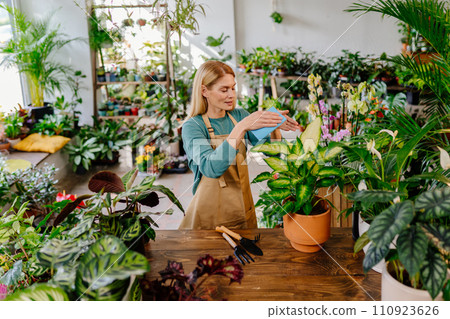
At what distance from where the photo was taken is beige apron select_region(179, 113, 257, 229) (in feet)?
5.85

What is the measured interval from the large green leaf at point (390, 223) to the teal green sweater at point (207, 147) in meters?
0.78

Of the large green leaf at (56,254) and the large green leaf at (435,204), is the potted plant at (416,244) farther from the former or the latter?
the large green leaf at (56,254)

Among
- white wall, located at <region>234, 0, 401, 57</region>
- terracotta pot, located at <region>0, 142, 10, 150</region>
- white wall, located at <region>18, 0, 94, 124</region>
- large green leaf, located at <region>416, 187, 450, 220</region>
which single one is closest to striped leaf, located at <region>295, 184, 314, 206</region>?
large green leaf, located at <region>416, 187, 450, 220</region>

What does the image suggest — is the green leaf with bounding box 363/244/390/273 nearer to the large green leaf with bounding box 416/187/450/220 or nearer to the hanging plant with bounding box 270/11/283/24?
the large green leaf with bounding box 416/187/450/220

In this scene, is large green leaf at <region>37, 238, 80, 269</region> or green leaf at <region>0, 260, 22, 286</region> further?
green leaf at <region>0, 260, 22, 286</region>

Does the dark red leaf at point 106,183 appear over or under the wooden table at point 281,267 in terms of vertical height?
over

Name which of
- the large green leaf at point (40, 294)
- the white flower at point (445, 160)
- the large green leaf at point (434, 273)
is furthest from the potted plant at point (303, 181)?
the large green leaf at point (40, 294)

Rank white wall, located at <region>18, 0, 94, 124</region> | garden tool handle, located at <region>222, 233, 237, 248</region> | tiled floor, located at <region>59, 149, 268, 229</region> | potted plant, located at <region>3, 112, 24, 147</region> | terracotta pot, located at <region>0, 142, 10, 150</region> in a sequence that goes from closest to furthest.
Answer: garden tool handle, located at <region>222, 233, 237, 248</region> < tiled floor, located at <region>59, 149, 268, 229</region> < terracotta pot, located at <region>0, 142, 10, 150</region> < potted plant, located at <region>3, 112, 24, 147</region> < white wall, located at <region>18, 0, 94, 124</region>

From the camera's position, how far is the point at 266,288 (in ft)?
3.56

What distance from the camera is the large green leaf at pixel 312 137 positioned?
1168 millimetres

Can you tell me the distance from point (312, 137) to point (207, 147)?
0.61 metres

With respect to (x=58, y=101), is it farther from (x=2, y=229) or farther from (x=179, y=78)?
(x=2, y=229)

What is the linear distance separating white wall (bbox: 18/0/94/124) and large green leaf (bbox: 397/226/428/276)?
15.3ft

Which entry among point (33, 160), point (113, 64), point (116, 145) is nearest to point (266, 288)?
point (33, 160)
